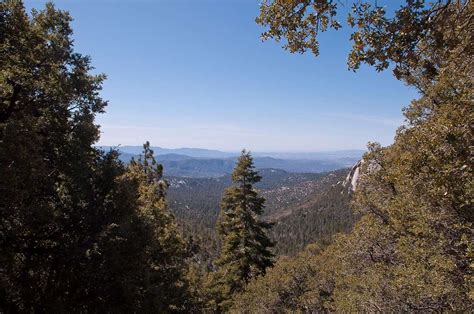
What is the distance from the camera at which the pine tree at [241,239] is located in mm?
29250

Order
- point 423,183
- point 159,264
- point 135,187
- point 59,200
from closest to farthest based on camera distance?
point 423,183 → point 59,200 → point 135,187 → point 159,264

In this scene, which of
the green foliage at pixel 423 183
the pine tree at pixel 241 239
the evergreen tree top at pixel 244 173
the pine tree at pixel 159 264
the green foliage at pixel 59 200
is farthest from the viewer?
the evergreen tree top at pixel 244 173

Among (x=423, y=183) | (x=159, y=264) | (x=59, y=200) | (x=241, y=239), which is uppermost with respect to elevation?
(x=423, y=183)

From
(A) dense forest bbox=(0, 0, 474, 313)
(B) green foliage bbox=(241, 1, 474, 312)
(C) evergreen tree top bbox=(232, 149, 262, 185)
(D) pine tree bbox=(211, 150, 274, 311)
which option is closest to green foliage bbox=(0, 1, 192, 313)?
(A) dense forest bbox=(0, 0, 474, 313)

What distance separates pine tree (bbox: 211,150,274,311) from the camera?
29.2 meters

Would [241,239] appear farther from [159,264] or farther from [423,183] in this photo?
[423,183]

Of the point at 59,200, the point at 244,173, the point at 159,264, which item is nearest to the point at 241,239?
the point at 244,173

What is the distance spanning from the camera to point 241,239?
97.6ft

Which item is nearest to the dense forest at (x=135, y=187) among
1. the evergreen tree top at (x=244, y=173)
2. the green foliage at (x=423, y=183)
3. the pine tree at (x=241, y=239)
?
the green foliage at (x=423, y=183)

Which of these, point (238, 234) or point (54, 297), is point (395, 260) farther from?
point (238, 234)

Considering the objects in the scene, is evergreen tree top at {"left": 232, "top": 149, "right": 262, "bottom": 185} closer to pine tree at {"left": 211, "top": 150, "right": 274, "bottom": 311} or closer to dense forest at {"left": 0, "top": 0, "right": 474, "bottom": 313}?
pine tree at {"left": 211, "top": 150, "right": 274, "bottom": 311}

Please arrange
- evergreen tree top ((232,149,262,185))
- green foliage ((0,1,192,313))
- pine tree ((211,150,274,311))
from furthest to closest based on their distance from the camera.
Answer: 1. evergreen tree top ((232,149,262,185))
2. pine tree ((211,150,274,311))
3. green foliage ((0,1,192,313))

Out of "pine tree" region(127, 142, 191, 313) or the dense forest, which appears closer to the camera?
the dense forest

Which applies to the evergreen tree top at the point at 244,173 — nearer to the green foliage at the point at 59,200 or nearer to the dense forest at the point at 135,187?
the dense forest at the point at 135,187
